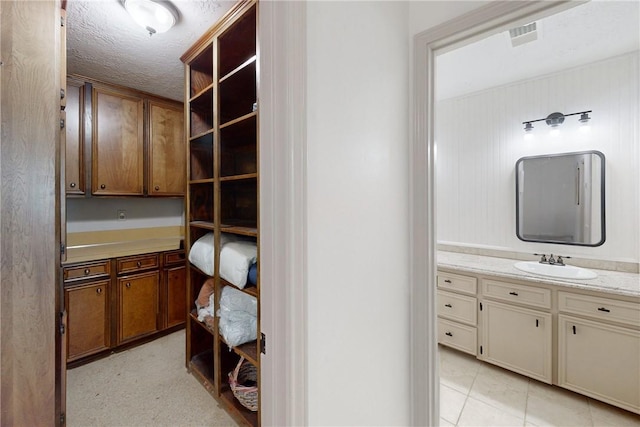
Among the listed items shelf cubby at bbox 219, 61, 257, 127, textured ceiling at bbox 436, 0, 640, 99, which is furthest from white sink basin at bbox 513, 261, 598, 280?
shelf cubby at bbox 219, 61, 257, 127

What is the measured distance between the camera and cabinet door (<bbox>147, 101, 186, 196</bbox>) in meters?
2.83

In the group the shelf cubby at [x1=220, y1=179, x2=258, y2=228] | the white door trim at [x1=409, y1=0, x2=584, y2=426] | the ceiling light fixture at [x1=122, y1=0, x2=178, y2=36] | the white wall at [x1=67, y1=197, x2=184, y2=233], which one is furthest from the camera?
the white wall at [x1=67, y1=197, x2=184, y2=233]

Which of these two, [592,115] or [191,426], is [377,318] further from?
[592,115]

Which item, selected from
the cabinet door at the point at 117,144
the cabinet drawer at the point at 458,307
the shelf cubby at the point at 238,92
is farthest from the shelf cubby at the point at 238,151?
the cabinet drawer at the point at 458,307

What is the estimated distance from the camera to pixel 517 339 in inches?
82.4

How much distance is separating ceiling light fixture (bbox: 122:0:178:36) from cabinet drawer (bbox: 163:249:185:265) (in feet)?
6.49

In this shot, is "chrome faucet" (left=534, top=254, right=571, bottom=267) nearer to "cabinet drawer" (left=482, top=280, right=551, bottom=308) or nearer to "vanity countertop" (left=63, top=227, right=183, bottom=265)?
"cabinet drawer" (left=482, top=280, right=551, bottom=308)

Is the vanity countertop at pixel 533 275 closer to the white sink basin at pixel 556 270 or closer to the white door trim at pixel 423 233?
the white sink basin at pixel 556 270

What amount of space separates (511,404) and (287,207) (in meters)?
2.21

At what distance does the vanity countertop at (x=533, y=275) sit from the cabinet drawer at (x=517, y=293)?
73 mm

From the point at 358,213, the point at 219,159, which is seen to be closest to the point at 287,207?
the point at 358,213

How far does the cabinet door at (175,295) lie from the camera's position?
281 cm

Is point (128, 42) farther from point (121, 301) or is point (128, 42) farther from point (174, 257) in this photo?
point (121, 301)

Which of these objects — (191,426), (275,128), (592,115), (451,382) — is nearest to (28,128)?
(275,128)
